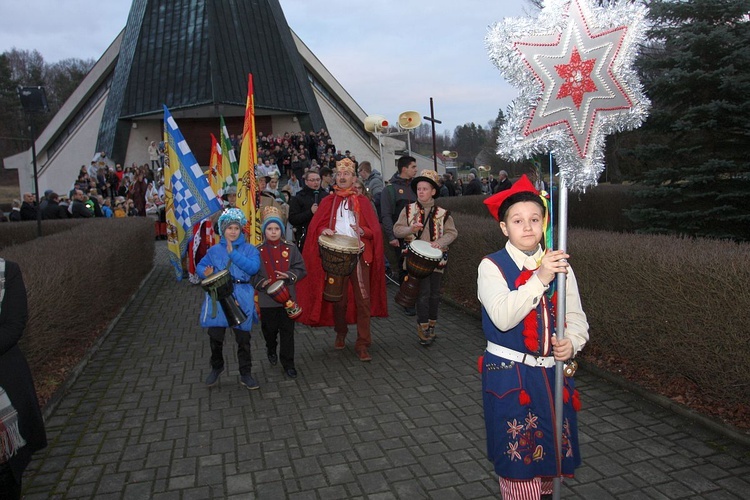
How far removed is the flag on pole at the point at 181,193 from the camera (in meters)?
9.80

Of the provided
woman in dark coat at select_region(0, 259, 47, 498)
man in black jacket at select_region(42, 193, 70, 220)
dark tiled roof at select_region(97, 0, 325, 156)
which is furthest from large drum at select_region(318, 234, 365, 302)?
dark tiled roof at select_region(97, 0, 325, 156)

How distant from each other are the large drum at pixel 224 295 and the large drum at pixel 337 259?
45.2 inches

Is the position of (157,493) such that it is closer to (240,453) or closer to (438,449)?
(240,453)

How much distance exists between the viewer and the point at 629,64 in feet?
9.93

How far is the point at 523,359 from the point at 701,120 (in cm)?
895

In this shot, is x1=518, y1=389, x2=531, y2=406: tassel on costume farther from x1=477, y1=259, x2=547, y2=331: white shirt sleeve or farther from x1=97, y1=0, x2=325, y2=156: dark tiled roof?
x1=97, y1=0, x2=325, y2=156: dark tiled roof

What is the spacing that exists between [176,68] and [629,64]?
1191 inches

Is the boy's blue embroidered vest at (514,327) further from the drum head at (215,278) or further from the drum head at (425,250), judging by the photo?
the drum head at (425,250)

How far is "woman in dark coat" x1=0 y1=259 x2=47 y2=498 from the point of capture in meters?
3.33

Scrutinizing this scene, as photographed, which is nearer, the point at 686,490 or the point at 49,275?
the point at 686,490

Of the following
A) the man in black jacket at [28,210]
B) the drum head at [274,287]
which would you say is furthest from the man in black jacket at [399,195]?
the man in black jacket at [28,210]

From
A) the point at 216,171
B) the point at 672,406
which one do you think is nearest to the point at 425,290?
the point at 672,406

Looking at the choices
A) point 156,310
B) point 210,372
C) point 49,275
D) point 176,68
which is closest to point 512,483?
point 210,372

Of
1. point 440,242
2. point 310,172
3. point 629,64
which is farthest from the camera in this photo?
point 310,172
